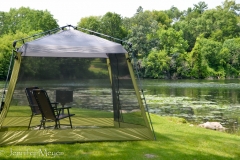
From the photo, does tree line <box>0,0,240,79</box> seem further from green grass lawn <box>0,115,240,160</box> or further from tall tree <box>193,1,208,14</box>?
green grass lawn <box>0,115,240,160</box>

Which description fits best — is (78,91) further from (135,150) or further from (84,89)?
(135,150)

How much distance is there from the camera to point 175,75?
51250 millimetres

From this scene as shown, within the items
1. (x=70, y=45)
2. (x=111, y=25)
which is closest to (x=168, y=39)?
(x=111, y=25)

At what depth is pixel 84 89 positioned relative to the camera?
26.0 ft

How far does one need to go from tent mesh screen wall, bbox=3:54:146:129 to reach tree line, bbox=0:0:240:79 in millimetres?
36020

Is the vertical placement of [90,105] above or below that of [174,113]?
above

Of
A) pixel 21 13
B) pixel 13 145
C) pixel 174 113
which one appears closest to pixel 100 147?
pixel 13 145

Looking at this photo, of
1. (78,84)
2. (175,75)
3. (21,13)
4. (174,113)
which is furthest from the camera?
(21,13)

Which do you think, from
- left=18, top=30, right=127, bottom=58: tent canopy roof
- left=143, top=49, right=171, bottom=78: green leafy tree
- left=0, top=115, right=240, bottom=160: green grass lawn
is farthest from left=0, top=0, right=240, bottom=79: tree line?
left=0, top=115, right=240, bottom=160: green grass lawn

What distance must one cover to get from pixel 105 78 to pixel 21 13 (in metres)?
61.7

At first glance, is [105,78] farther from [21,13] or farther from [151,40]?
[21,13]

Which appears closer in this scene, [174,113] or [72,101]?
[72,101]

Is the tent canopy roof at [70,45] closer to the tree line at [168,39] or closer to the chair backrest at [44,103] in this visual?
the chair backrest at [44,103]

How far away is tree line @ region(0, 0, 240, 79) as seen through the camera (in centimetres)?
5169
